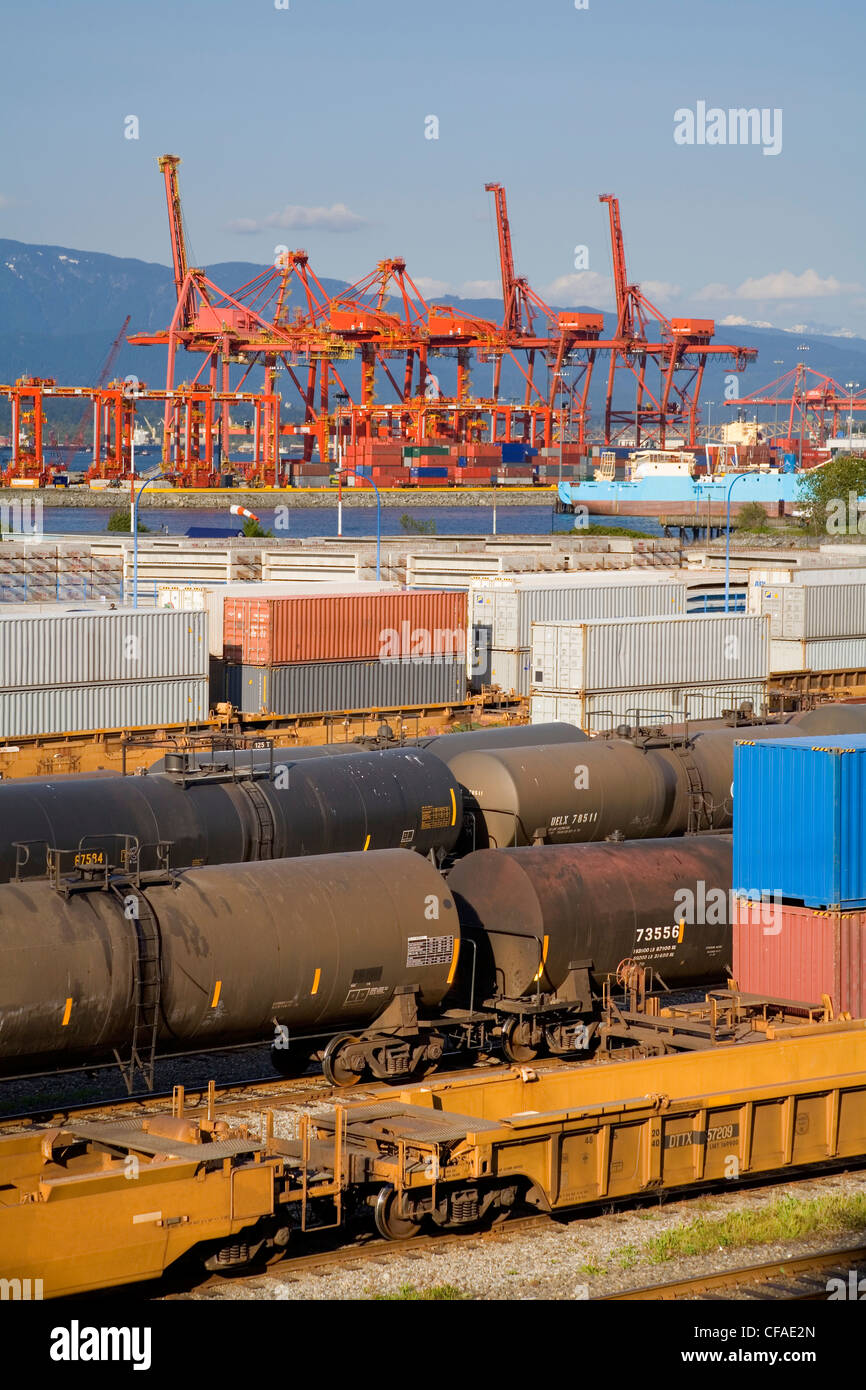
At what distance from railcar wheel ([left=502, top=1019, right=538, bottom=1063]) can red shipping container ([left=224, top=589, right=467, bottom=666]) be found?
71.0ft

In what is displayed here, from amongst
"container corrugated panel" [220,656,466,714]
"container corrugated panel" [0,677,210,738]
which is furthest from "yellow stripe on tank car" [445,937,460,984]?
"container corrugated panel" [220,656,466,714]

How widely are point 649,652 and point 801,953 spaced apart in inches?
858

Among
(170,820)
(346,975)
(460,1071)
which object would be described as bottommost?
(460,1071)

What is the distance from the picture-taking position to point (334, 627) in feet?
136

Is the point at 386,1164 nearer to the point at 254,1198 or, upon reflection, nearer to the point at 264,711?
the point at 254,1198

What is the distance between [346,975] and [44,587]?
149ft

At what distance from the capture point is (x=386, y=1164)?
13.7 metres

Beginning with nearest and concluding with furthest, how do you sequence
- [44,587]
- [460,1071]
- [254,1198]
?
[254,1198]
[460,1071]
[44,587]

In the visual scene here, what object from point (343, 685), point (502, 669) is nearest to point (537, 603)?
point (502, 669)

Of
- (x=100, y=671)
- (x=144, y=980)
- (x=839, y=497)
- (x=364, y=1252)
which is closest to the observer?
(x=364, y=1252)

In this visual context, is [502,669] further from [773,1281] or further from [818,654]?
[773,1281]

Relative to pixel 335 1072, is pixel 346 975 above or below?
above

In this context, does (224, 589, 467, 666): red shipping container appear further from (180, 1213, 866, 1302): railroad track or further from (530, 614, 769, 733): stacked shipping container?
(180, 1213, 866, 1302): railroad track
